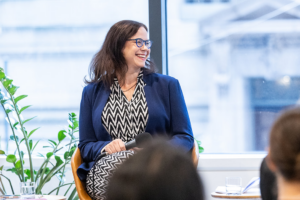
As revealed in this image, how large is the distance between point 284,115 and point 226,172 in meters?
2.84

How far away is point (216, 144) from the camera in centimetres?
367

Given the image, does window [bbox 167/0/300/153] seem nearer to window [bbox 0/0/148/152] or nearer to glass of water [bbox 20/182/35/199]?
window [bbox 0/0/148/152]

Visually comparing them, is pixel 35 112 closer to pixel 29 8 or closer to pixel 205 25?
pixel 29 8

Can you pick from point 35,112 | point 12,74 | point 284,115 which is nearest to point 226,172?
point 35,112

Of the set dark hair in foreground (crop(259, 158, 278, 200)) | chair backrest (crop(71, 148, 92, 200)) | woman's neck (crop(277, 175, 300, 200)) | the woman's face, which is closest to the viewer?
woman's neck (crop(277, 175, 300, 200))

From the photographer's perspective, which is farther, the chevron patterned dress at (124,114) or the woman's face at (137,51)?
the woman's face at (137,51)

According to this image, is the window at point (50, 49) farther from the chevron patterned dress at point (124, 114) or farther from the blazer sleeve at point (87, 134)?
the chevron patterned dress at point (124, 114)

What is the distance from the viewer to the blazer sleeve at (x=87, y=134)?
246 cm

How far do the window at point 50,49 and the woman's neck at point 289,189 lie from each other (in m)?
3.21

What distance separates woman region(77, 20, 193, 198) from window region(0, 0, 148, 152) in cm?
111

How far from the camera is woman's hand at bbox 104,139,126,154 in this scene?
2288 mm

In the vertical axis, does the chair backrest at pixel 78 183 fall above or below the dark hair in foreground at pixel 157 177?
below

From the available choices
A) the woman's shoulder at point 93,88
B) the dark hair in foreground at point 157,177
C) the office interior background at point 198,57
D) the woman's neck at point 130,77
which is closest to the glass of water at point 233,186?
the woman's neck at point 130,77

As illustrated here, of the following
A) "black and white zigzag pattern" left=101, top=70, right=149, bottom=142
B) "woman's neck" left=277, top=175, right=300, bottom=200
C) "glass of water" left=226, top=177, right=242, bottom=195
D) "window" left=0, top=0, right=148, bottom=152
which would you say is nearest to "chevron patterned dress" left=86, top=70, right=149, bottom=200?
"black and white zigzag pattern" left=101, top=70, right=149, bottom=142
